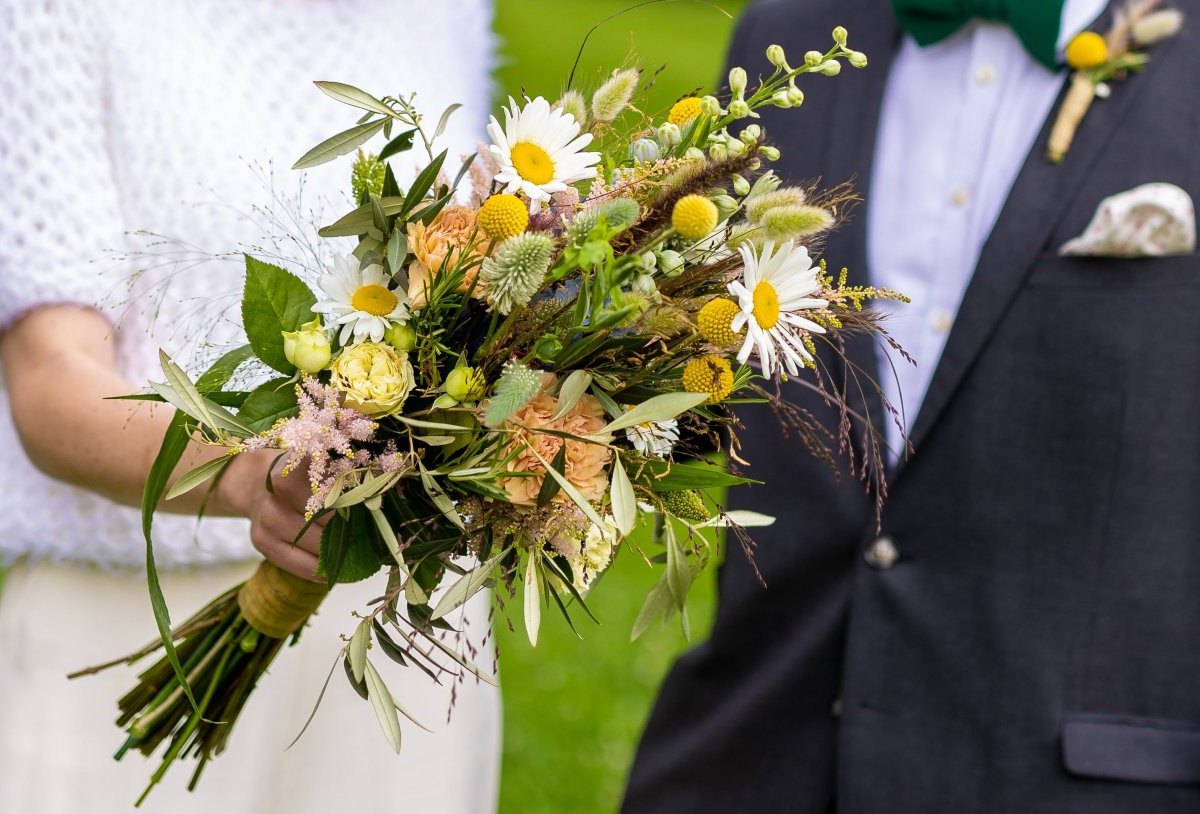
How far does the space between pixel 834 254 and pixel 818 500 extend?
44cm

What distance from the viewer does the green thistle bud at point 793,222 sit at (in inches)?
45.8

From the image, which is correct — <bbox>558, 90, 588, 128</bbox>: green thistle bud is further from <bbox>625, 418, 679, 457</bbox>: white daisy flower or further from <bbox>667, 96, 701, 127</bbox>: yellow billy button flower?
<bbox>625, 418, 679, 457</bbox>: white daisy flower

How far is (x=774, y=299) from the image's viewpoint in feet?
3.92

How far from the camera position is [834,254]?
83.8 inches

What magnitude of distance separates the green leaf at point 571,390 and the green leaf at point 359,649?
33 cm

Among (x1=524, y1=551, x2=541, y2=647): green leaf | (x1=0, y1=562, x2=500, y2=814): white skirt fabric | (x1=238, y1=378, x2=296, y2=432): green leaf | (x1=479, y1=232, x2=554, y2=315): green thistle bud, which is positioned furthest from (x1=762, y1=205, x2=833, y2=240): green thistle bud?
(x1=0, y1=562, x2=500, y2=814): white skirt fabric

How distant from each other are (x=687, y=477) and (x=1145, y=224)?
3.42ft

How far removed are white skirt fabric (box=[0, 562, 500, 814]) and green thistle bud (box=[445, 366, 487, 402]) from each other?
0.62 m

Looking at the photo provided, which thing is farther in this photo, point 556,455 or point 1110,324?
point 1110,324

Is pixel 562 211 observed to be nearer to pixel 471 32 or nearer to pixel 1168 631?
pixel 471 32

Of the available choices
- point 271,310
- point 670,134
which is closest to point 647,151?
point 670,134

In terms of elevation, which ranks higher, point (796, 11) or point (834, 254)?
point (796, 11)

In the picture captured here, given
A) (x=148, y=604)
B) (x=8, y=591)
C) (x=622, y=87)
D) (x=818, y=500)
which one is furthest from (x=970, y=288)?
(x=8, y=591)

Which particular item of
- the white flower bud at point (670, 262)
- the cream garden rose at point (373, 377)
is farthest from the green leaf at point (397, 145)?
the white flower bud at point (670, 262)
